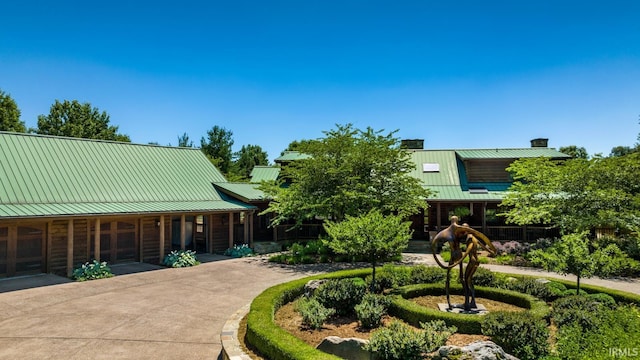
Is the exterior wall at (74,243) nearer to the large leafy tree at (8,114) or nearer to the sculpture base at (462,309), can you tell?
the sculpture base at (462,309)

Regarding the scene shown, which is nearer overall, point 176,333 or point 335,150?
point 176,333

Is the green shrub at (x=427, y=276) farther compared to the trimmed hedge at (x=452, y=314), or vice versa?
the green shrub at (x=427, y=276)

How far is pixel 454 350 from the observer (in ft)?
23.8

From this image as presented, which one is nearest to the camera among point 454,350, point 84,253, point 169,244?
point 454,350

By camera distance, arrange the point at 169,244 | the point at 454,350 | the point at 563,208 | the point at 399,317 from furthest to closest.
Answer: the point at 169,244, the point at 563,208, the point at 399,317, the point at 454,350

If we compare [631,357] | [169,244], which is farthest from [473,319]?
[169,244]

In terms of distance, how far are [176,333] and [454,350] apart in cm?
655

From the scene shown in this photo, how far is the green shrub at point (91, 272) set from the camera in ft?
52.1

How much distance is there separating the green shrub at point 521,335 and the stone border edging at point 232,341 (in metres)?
5.08

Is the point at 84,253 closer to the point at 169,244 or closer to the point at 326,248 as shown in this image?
the point at 169,244

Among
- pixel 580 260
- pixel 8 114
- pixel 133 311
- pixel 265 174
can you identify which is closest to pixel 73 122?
pixel 8 114

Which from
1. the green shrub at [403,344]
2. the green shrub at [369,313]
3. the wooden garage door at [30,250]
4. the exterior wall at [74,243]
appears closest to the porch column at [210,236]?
the exterior wall at [74,243]

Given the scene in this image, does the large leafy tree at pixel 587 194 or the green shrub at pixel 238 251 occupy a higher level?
the large leafy tree at pixel 587 194

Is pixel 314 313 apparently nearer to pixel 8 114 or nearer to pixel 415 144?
pixel 415 144
